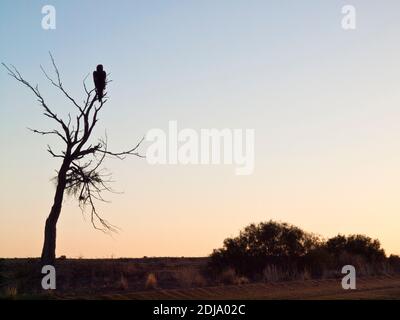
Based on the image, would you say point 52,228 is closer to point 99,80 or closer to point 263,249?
point 99,80

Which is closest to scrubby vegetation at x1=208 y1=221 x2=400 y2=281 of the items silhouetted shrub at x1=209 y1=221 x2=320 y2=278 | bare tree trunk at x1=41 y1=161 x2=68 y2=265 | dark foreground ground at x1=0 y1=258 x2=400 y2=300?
silhouetted shrub at x1=209 y1=221 x2=320 y2=278

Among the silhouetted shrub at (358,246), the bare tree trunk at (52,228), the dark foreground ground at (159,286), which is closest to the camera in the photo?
the dark foreground ground at (159,286)

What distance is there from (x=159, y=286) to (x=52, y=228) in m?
5.14

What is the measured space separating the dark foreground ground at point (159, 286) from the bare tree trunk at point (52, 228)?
0.67 m

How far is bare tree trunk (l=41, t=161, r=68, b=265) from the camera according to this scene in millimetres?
29031

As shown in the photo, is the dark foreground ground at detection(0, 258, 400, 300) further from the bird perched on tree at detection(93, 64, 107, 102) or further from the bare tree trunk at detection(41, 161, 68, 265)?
the bird perched on tree at detection(93, 64, 107, 102)

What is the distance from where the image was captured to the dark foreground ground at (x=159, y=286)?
23.3 m

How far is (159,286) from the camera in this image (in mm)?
27031

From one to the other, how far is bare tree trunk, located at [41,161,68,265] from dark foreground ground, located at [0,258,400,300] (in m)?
0.67

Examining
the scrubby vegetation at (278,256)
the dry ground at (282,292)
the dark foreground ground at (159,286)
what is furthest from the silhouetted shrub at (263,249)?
the dry ground at (282,292)

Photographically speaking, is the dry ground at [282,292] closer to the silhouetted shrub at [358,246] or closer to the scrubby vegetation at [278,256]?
the scrubby vegetation at [278,256]

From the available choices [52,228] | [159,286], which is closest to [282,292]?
[159,286]
